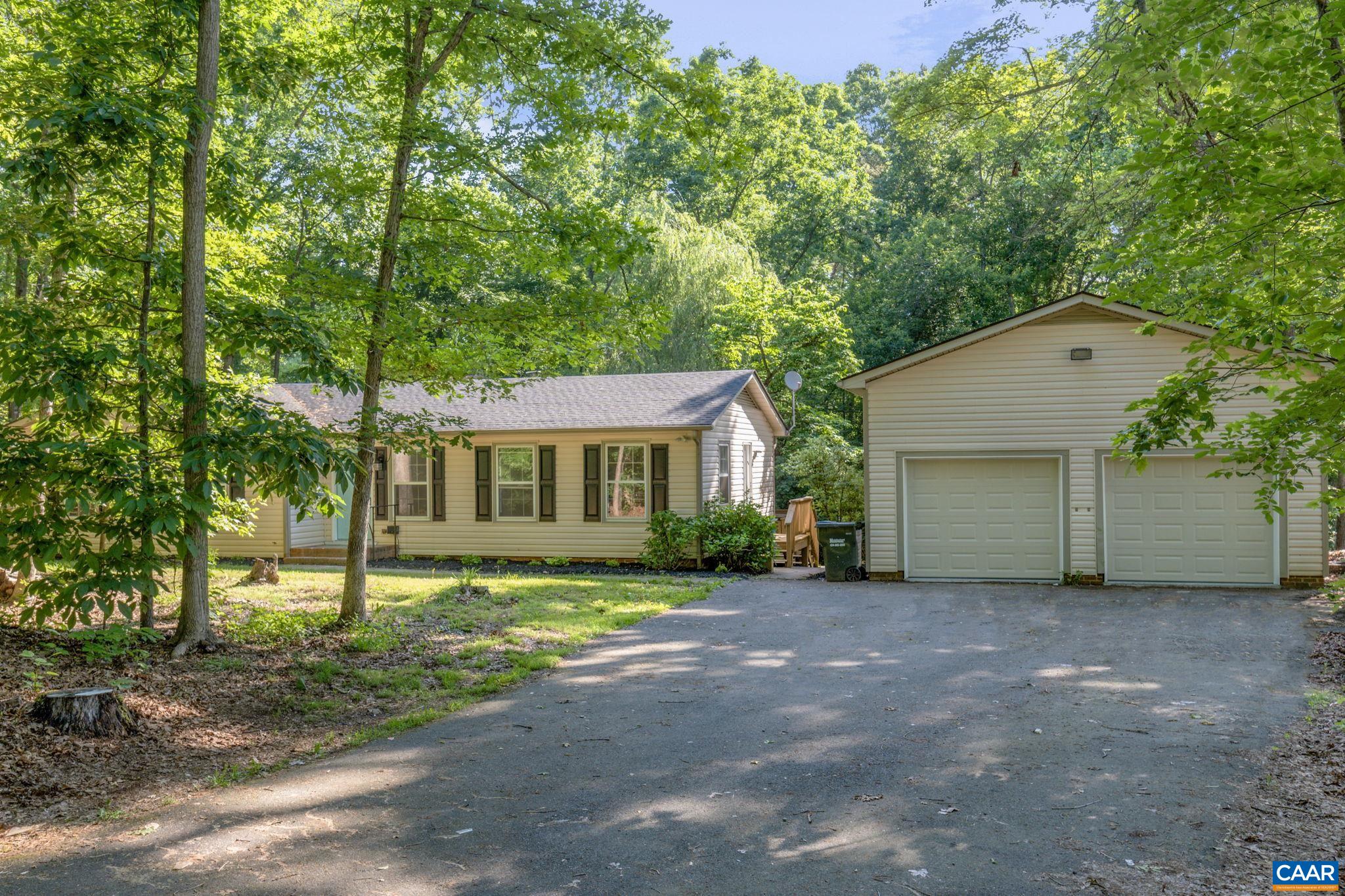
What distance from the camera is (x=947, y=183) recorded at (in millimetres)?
31547

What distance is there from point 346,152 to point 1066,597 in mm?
10893

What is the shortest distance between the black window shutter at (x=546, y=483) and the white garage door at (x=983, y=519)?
681cm

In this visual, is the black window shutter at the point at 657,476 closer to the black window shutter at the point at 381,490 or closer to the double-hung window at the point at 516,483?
the double-hung window at the point at 516,483

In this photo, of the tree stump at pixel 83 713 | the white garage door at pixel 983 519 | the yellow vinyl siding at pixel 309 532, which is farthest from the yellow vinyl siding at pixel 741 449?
the tree stump at pixel 83 713

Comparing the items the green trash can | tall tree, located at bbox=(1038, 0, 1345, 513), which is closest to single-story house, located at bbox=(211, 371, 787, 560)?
the green trash can

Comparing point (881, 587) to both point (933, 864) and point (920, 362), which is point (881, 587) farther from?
point (933, 864)

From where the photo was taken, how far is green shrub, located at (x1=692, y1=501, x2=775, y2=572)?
16562 millimetres

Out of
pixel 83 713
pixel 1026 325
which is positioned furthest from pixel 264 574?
pixel 1026 325

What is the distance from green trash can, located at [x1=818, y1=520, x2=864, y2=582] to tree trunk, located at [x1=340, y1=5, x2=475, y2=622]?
797cm

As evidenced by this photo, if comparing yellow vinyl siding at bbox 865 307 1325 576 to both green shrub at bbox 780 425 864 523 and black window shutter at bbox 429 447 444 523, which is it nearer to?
green shrub at bbox 780 425 864 523

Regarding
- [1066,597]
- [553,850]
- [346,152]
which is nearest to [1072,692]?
[553,850]

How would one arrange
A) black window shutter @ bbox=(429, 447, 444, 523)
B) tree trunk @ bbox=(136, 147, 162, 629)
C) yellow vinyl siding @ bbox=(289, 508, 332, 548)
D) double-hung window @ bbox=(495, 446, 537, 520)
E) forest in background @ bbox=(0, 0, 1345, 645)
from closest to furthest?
forest in background @ bbox=(0, 0, 1345, 645)
tree trunk @ bbox=(136, 147, 162, 629)
double-hung window @ bbox=(495, 446, 537, 520)
black window shutter @ bbox=(429, 447, 444, 523)
yellow vinyl siding @ bbox=(289, 508, 332, 548)

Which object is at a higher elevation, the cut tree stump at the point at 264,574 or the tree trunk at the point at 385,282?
the tree trunk at the point at 385,282

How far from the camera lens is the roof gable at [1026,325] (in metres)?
13.9
